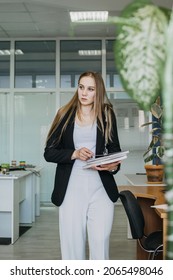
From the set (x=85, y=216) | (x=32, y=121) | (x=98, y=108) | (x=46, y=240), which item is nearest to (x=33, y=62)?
(x=98, y=108)

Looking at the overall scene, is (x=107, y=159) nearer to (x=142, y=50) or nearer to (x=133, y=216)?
(x=142, y=50)

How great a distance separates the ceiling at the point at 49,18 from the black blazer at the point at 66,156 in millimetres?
360

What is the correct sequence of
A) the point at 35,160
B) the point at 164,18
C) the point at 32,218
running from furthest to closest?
the point at 35,160 → the point at 32,218 → the point at 164,18

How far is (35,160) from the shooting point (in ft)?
20.5

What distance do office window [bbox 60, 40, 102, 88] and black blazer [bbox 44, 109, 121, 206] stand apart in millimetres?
214

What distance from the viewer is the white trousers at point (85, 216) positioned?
177cm

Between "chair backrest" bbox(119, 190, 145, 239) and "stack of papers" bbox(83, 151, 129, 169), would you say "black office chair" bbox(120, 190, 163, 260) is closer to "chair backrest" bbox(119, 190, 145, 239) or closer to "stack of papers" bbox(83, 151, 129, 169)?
"chair backrest" bbox(119, 190, 145, 239)

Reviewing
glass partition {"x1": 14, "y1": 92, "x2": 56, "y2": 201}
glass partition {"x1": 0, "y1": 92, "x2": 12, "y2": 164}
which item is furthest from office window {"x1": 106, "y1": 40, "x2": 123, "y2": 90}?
glass partition {"x1": 0, "y1": 92, "x2": 12, "y2": 164}

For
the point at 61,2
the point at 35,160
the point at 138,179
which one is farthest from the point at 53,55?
the point at 35,160

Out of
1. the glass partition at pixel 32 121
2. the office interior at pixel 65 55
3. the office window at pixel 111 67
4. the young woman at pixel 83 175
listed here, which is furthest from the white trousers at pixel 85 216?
the glass partition at pixel 32 121

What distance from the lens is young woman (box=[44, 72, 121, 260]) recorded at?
172 cm

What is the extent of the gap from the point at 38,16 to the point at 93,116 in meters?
0.66
